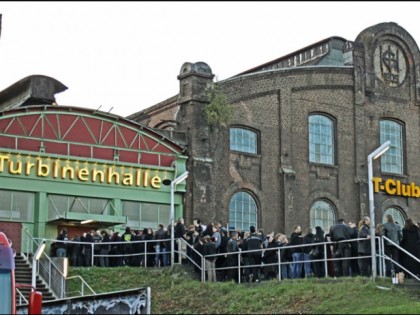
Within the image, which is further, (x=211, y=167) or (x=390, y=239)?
(x=211, y=167)

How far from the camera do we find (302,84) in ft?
133

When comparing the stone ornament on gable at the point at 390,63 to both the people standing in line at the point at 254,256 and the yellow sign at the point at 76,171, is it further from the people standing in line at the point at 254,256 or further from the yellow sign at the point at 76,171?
the people standing in line at the point at 254,256

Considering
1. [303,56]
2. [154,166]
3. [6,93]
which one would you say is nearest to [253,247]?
[154,166]

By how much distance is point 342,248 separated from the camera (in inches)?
952

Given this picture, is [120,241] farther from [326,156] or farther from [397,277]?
[326,156]

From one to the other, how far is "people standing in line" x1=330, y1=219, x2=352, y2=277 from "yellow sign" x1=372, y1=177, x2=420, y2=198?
1735cm

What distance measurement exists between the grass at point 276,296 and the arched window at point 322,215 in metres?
14.1

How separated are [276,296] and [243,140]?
54.7 feet

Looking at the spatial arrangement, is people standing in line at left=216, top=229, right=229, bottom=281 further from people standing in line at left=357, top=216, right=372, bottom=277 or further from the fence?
people standing in line at left=357, top=216, right=372, bottom=277

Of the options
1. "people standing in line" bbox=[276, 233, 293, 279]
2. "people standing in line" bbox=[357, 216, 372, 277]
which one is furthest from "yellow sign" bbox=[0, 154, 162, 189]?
"people standing in line" bbox=[357, 216, 372, 277]

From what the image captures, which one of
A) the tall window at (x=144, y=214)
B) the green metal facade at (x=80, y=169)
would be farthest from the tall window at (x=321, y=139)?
the tall window at (x=144, y=214)

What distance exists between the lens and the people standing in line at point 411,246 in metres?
23.7

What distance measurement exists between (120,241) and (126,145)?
727cm

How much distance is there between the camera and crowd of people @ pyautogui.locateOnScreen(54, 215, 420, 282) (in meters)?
23.9
